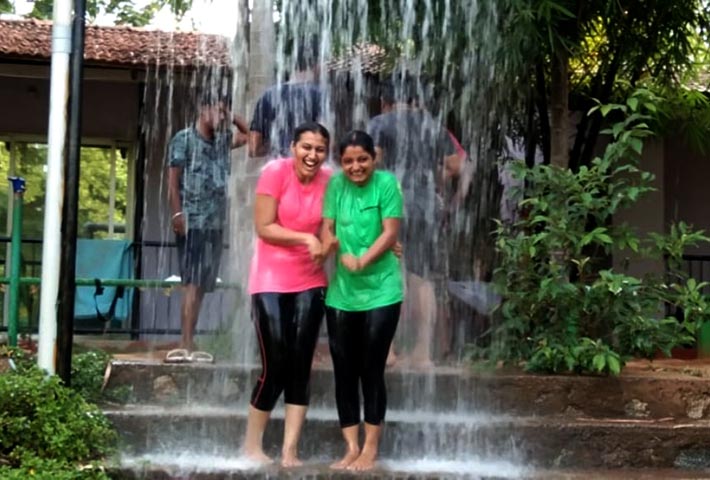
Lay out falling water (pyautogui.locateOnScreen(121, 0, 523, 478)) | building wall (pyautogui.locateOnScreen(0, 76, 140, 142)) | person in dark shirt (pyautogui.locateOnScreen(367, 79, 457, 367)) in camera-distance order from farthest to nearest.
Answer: building wall (pyautogui.locateOnScreen(0, 76, 140, 142)), person in dark shirt (pyautogui.locateOnScreen(367, 79, 457, 367)), falling water (pyautogui.locateOnScreen(121, 0, 523, 478))

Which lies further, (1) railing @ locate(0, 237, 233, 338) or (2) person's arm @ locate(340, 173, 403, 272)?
(1) railing @ locate(0, 237, 233, 338)

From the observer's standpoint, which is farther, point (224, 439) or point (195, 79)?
point (195, 79)

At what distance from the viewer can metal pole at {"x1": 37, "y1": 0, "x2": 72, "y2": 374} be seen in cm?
476

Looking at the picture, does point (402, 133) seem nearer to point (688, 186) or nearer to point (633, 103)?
point (633, 103)

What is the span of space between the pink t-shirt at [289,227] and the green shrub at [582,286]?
5.27 feet

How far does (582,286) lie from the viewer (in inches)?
226

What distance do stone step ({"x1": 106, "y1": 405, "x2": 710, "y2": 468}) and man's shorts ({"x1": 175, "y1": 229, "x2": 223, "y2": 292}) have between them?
3.82 ft

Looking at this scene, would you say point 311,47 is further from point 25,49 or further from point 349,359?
point 349,359

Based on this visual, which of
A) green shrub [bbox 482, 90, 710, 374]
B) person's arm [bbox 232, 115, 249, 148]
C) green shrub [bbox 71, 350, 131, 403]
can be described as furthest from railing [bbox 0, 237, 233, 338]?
green shrub [bbox 482, 90, 710, 374]

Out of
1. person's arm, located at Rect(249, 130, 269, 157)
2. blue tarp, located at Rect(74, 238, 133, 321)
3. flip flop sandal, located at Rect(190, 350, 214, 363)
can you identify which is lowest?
flip flop sandal, located at Rect(190, 350, 214, 363)

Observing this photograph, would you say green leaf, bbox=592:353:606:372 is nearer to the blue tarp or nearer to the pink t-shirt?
the pink t-shirt

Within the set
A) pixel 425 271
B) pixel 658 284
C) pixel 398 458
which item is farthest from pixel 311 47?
pixel 398 458

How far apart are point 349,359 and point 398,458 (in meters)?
0.67

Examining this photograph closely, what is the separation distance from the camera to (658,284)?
5.83 m
